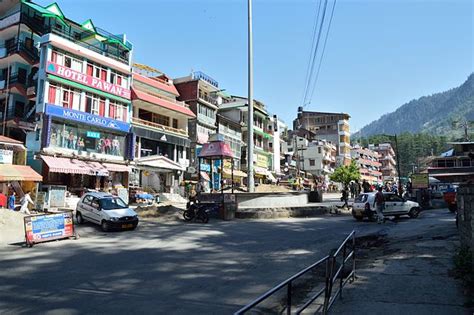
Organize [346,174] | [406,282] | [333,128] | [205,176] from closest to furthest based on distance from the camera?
1. [406,282]
2. [205,176]
3. [346,174]
4. [333,128]

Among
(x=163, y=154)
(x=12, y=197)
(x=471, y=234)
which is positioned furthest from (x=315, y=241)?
(x=163, y=154)

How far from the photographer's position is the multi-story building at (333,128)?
305 feet

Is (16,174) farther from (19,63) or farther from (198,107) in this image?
(198,107)

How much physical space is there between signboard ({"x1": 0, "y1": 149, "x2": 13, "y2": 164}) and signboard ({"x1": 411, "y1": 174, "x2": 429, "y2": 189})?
31.2m

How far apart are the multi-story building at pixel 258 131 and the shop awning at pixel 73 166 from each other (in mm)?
25577

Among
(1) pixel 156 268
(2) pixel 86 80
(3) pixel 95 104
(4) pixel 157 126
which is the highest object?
(2) pixel 86 80

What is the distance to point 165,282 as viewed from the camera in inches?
297

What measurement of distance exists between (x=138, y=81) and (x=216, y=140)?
63.6 feet

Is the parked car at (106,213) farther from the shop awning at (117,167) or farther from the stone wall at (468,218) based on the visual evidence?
the shop awning at (117,167)

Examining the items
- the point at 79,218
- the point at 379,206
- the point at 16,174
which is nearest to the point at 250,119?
the point at 379,206

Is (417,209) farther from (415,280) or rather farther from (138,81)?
(138,81)

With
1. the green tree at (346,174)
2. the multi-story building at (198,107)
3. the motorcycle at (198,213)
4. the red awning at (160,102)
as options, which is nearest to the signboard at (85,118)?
the red awning at (160,102)

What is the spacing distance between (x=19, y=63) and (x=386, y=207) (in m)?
31.4

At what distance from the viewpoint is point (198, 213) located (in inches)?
768
